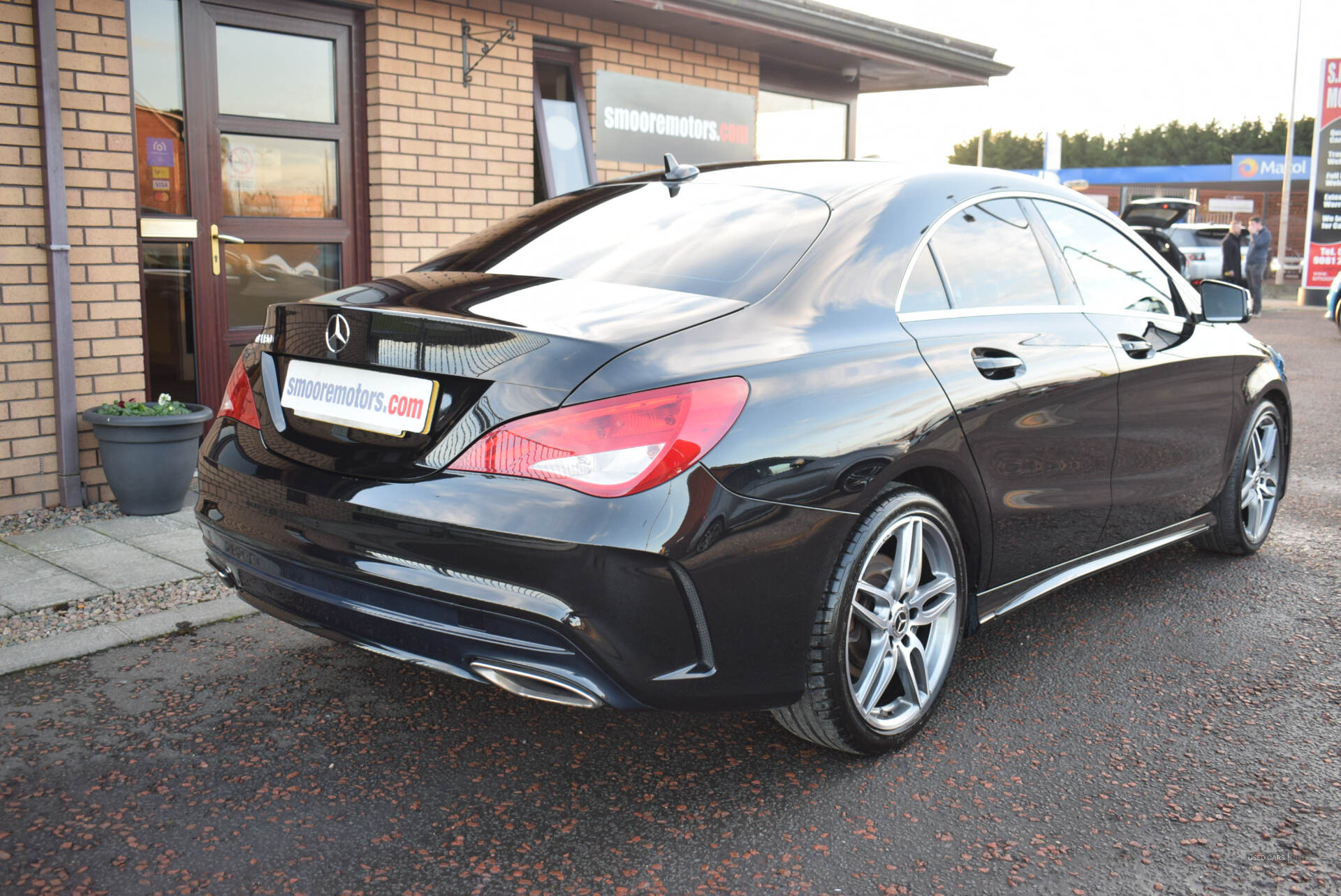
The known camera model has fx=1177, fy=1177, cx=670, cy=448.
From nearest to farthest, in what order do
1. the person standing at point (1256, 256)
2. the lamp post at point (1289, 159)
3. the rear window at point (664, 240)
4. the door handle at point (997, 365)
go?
the rear window at point (664, 240)
the door handle at point (997, 365)
the person standing at point (1256, 256)
the lamp post at point (1289, 159)

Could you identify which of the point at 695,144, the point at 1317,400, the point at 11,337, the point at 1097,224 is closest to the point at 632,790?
the point at 1097,224

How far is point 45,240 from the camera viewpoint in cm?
557

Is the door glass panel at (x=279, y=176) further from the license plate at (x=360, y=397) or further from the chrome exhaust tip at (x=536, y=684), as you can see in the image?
the chrome exhaust tip at (x=536, y=684)

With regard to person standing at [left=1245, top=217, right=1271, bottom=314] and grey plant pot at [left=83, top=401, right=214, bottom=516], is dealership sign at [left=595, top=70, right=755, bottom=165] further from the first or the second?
person standing at [left=1245, top=217, right=1271, bottom=314]

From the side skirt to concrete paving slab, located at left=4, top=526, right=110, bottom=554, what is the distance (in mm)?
3736

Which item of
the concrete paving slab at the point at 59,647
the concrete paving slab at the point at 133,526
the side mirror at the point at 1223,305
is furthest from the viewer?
the concrete paving slab at the point at 133,526

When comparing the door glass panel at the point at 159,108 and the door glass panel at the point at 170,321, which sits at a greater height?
the door glass panel at the point at 159,108

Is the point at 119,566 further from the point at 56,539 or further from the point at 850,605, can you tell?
the point at 850,605

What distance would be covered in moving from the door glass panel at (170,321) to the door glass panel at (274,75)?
2.96 ft

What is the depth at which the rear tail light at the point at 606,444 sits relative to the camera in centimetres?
243

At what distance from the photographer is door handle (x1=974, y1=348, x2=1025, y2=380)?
3.35 m

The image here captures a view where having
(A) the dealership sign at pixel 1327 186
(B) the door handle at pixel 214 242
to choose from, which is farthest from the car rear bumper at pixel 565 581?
(A) the dealership sign at pixel 1327 186

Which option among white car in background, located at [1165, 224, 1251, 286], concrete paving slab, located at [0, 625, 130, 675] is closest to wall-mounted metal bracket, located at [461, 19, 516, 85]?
concrete paving slab, located at [0, 625, 130, 675]

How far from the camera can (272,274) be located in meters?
6.93
